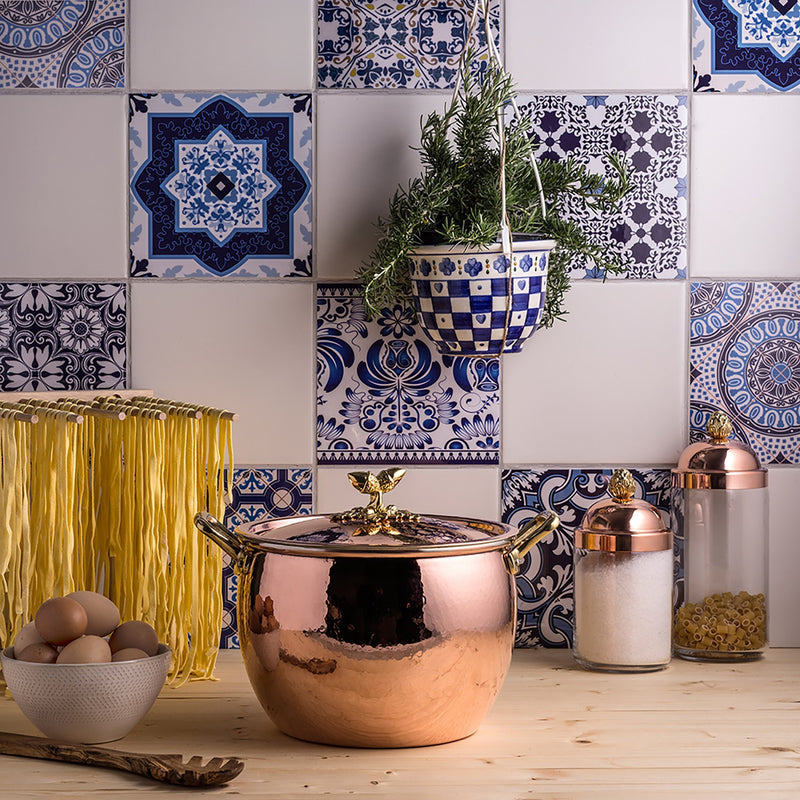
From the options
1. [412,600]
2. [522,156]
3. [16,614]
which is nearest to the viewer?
[412,600]

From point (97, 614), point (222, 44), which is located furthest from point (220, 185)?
point (97, 614)

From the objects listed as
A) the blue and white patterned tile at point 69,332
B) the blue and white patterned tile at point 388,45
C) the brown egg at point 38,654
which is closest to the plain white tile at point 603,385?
the blue and white patterned tile at point 388,45

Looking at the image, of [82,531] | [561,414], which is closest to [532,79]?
[561,414]

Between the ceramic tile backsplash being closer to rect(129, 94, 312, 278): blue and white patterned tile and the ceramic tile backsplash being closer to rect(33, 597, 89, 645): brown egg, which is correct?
rect(129, 94, 312, 278): blue and white patterned tile

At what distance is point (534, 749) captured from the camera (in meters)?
0.90

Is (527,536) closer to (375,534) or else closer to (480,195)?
(375,534)

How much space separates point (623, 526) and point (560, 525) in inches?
6.1

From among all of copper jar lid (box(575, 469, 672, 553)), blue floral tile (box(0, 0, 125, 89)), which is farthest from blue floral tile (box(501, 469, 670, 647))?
blue floral tile (box(0, 0, 125, 89))

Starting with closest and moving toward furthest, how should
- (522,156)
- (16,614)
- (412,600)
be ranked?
(412,600) < (16,614) < (522,156)

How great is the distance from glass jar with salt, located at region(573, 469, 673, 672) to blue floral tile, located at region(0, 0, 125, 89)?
756 mm

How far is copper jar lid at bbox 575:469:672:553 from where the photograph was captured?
44.5 inches

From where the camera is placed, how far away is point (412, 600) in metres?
0.87

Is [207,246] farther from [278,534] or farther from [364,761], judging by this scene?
[364,761]

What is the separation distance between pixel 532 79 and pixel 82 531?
73cm
